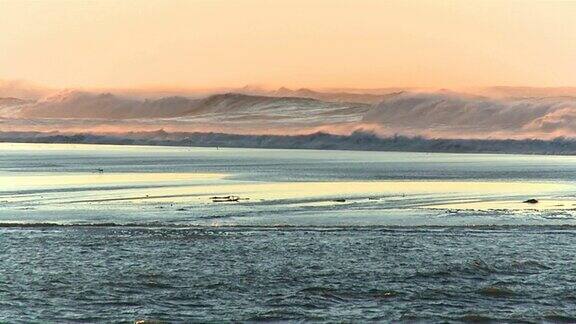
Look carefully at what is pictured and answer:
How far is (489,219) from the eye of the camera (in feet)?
209

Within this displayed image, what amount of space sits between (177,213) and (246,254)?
2395 centimetres

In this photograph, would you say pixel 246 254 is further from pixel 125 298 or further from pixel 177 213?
pixel 177 213

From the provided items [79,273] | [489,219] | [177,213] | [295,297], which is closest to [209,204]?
[177,213]

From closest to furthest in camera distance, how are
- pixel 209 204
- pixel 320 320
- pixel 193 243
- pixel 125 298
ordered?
pixel 320 320 < pixel 125 298 < pixel 193 243 < pixel 209 204

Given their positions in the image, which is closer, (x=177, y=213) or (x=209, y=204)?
(x=177, y=213)

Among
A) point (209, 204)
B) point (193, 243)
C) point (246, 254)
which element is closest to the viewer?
point (246, 254)

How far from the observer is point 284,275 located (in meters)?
38.4

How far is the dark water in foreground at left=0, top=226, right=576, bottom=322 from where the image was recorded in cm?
3183

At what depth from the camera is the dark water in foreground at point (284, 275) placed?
3183cm

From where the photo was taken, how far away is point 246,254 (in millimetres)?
44250

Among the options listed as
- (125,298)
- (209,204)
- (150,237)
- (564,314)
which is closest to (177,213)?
(209,204)

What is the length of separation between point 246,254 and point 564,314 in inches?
653

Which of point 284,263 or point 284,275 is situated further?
point 284,263

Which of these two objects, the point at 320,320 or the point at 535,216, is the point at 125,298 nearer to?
the point at 320,320
